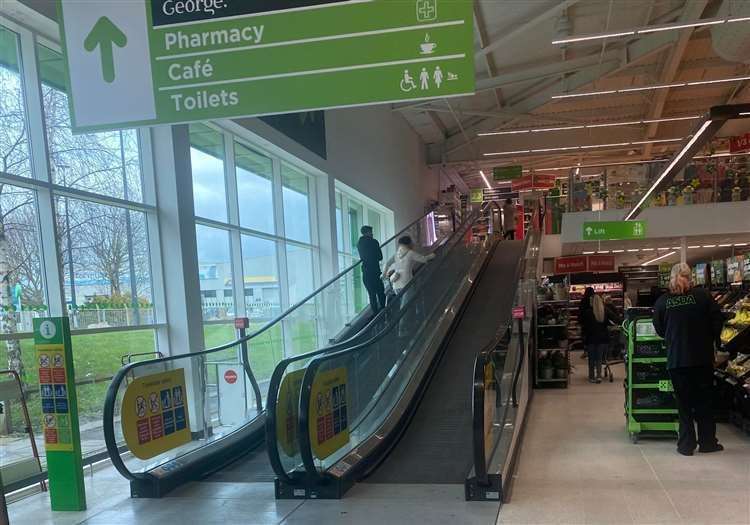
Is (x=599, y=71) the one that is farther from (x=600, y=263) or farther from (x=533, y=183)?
(x=533, y=183)

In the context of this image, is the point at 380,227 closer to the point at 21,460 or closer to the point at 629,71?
the point at 629,71

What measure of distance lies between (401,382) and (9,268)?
4.16 meters

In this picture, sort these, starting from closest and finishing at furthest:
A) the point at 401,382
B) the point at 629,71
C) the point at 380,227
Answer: the point at 401,382, the point at 629,71, the point at 380,227

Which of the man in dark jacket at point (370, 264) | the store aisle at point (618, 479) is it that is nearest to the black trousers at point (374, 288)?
the man in dark jacket at point (370, 264)

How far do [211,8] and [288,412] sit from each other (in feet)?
9.73

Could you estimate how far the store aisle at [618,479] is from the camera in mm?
3697

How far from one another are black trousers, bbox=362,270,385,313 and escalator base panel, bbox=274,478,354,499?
193 inches

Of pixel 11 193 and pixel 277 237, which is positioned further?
pixel 277 237

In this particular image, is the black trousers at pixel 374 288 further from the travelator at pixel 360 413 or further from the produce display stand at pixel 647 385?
the produce display stand at pixel 647 385

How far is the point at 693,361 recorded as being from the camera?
4.92m

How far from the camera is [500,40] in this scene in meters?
11.2

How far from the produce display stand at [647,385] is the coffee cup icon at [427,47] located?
13.3 feet

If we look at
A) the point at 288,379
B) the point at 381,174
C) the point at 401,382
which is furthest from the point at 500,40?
the point at 288,379

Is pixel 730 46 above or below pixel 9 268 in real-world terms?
above
